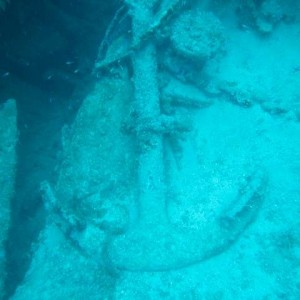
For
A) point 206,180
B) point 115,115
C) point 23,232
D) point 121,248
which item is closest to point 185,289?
point 121,248

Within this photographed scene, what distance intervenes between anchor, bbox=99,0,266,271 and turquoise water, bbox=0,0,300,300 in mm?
15

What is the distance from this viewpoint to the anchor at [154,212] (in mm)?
3300

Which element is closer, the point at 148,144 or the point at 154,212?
the point at 154,212

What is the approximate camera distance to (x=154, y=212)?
348cm

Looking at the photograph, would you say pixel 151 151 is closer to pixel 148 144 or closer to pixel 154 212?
pixel 148 144

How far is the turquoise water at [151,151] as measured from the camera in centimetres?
339

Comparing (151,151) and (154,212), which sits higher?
(151,151)

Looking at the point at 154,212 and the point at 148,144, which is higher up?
the point at 148,144

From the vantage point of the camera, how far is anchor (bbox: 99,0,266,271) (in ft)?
10.8

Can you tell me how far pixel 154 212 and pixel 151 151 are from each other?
0.68 metres

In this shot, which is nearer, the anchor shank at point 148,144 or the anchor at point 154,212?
the anchor at point 154,212

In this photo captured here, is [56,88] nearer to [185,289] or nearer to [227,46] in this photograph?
[227,46]

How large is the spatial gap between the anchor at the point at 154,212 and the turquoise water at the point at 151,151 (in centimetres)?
1

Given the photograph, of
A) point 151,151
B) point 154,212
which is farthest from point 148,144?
point 154,212
